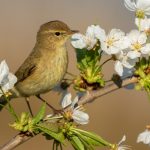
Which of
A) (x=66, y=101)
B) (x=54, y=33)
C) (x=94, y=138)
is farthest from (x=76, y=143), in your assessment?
(x=54, y=33)

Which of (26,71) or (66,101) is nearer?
(66,101)

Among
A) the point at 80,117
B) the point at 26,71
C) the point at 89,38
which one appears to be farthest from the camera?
the point at 26,71

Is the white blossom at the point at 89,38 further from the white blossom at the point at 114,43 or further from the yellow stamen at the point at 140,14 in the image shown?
the yellow stamen at the point at 140,14

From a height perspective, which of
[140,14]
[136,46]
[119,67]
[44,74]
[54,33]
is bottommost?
[44,74]

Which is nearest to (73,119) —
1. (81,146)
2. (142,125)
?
(81,146)

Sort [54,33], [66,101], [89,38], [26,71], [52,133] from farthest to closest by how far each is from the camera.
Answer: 1. [54,33]
2. [26,71]
3. [66,101]
4. [89,38]
5. [52,133]

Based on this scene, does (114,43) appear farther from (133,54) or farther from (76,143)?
(76,143)

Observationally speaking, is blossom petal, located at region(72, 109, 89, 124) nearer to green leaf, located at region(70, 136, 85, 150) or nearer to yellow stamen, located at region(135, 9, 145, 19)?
green leaf, located at region(70, 136, 85, 150)
